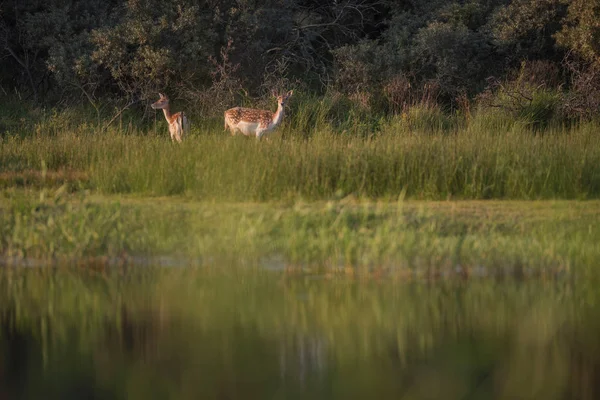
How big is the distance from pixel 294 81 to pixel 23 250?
12254 millimetres

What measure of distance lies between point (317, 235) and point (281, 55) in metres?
13.2

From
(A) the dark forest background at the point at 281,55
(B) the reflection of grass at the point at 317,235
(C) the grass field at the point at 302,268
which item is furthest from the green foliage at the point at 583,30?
(B) the reflection of grass at the point at 317,235

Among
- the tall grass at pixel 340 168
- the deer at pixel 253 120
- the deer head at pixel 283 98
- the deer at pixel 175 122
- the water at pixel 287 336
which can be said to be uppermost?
the water at pixel 287 336

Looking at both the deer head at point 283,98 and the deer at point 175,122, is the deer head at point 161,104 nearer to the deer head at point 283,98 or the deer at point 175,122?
the deer at point 175,122

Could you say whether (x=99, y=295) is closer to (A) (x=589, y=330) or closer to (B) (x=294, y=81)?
(A) (x=589, y=330)

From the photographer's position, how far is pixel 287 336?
23.6ft

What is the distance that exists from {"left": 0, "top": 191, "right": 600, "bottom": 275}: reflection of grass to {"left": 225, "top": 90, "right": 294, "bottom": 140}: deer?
5785 mm

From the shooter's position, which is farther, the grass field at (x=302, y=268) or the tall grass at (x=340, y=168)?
the tall grass at (x=340, y=168)

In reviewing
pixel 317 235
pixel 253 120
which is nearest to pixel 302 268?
pixel 317 235

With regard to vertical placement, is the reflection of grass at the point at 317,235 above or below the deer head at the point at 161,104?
above

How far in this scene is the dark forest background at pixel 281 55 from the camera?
1966cm

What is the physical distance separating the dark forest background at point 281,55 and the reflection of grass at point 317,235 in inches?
325

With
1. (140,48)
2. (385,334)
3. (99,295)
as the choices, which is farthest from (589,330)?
(140,48)

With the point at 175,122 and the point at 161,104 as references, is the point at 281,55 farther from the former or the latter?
the point at 175,122
